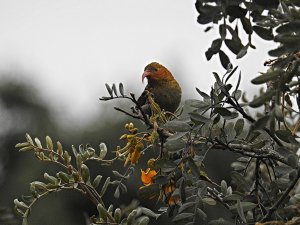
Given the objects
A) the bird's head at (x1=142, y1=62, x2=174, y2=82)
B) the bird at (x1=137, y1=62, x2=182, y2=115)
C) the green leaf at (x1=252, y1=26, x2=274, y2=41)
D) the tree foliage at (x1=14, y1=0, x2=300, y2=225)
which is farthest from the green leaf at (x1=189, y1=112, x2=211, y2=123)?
the bird's head at (x1=142, y1=62, x2=174, y2=82)

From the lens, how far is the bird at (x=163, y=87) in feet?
10.8

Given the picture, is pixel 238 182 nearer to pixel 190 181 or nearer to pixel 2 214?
pixel 190 181

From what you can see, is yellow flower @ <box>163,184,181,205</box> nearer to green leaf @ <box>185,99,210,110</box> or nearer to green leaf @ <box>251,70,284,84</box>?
green leaf @ <box>185,99,210,110</box>

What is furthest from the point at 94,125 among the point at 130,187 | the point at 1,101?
the point at 130,187

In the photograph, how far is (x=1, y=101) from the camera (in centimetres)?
1208

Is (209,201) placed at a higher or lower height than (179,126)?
lower

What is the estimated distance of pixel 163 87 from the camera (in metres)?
3.39

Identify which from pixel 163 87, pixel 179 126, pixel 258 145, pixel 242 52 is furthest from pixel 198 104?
pixel 163 87

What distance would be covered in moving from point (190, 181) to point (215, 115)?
161 millimetres

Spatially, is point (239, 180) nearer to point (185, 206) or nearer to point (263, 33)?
point (185, 206)

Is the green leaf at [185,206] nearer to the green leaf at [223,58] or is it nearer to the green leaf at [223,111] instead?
the green leaf at [223,111]

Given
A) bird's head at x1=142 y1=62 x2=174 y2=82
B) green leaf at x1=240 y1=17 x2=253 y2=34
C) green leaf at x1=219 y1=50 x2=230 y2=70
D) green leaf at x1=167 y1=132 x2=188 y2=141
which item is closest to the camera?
green leaf at x1=240 y1=17 x2=253 y2=34

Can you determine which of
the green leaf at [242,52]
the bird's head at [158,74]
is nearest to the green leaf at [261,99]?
the green leaf at [242,52]

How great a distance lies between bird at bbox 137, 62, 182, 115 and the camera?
10.8 feet
